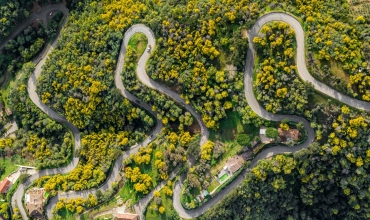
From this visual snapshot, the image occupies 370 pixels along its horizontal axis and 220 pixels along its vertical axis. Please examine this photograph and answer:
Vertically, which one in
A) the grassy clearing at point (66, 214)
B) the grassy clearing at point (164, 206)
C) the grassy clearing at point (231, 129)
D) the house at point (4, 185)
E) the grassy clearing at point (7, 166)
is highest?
the grassy clearing at point (7, 166)

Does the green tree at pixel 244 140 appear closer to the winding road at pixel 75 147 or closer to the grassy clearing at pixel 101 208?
the winding road at pixel 75 147

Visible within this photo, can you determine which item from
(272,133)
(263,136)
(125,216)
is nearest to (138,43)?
(263,136)

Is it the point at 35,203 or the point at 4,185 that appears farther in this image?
the point at 4,185

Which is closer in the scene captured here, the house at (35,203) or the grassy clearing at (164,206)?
the grassy clearing at (164,206)

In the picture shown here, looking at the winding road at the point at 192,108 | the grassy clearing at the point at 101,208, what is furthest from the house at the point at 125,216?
the winding road at the point at 192,108

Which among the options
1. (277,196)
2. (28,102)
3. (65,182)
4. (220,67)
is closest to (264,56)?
(220,67)

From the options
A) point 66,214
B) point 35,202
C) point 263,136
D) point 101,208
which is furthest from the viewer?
point 35,202

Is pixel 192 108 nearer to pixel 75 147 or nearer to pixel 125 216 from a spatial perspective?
pixel 125 216
